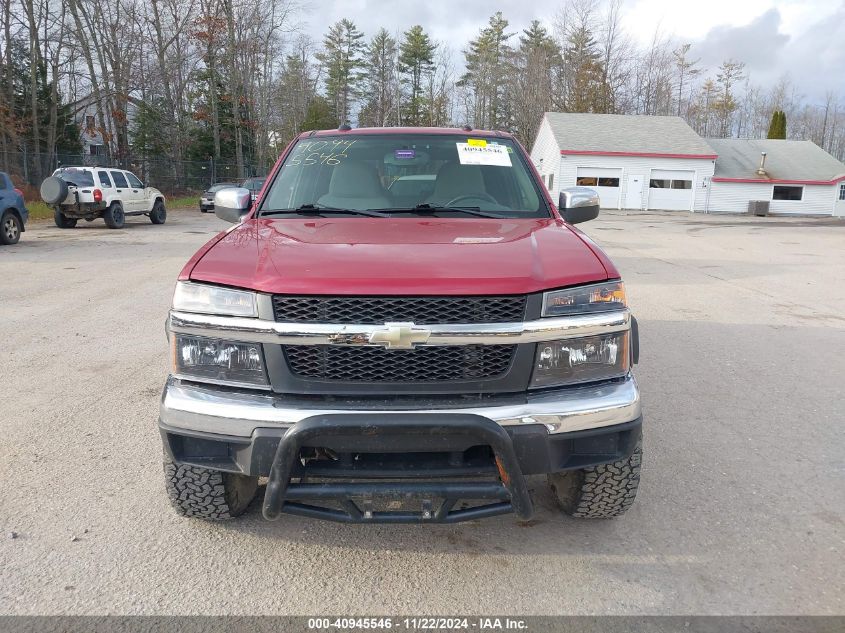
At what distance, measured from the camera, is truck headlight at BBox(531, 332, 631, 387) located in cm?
254

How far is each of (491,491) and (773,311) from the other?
7.36 metres

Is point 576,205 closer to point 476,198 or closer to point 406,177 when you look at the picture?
point 476,198

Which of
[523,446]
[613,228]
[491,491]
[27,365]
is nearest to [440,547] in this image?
[491,491]

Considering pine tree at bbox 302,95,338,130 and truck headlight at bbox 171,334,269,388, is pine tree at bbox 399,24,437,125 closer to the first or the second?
pine tree at bbox 302,95,338,130

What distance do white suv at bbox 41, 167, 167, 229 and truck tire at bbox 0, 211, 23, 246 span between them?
3.53 metres

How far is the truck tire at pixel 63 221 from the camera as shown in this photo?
1894cm

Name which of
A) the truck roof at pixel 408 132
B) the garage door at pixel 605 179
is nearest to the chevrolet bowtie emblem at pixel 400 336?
the truck roof at pixel 408 132

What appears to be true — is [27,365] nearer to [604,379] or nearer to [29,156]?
[604,379]

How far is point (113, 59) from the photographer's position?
33812mm

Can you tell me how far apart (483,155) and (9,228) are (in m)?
13.9

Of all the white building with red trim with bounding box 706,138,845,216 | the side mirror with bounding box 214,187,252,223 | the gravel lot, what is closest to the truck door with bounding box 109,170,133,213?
the gravel lot

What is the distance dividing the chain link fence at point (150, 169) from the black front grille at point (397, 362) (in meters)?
26.4

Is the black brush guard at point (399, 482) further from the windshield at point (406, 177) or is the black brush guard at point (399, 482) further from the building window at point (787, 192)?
the building window at point (787, 192)

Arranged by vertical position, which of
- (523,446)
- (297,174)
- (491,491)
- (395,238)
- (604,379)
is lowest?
(491,491)
